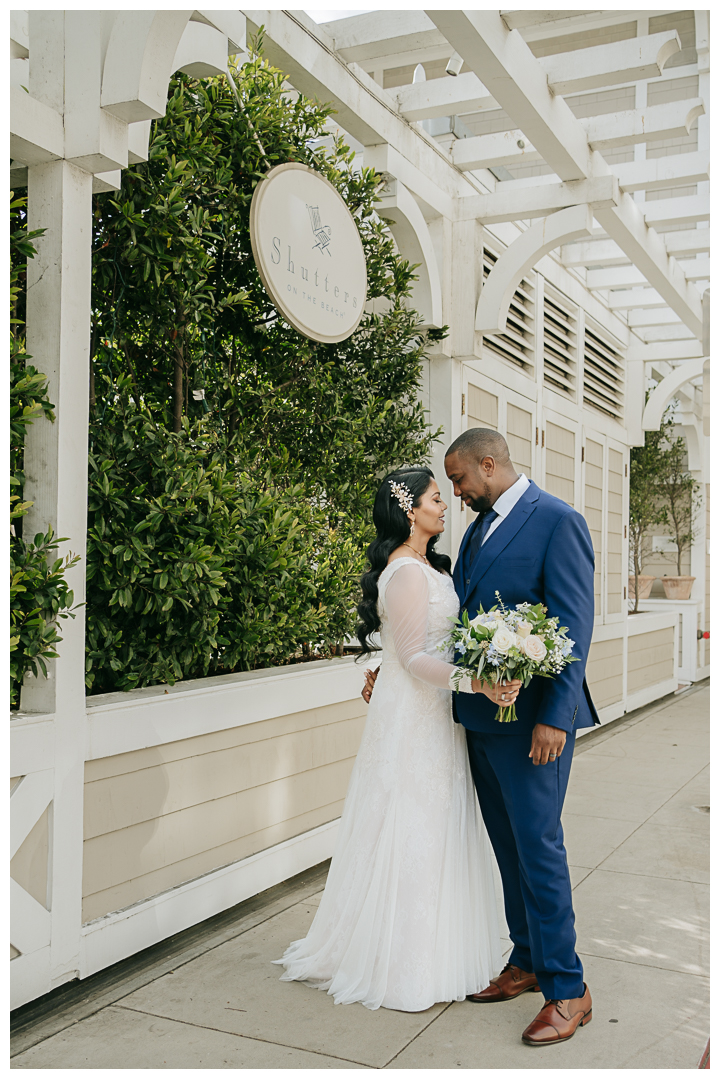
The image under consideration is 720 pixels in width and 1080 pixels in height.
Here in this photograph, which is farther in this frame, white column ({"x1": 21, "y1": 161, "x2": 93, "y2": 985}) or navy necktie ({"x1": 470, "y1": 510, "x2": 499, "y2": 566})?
navy necktie ({"x1": 470, "y1": 510, "x2": 499, "y2": 566})

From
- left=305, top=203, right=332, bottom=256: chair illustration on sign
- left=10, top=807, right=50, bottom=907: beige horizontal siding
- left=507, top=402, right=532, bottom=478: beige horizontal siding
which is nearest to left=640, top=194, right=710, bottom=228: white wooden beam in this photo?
left=507, top=402, right=532, bottom=478: beige horizontal siding

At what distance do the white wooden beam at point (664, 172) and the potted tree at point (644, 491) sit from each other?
5525 millimetres

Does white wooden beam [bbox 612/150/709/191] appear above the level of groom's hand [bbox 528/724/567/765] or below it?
above

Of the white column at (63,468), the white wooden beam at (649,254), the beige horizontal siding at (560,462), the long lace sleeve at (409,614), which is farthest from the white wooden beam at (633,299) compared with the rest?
the white column at (63,468)

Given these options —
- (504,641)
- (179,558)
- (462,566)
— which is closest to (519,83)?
(462,566)

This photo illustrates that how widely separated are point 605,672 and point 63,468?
610 cm

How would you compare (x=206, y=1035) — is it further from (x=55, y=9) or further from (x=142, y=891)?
(x=55, y=9)

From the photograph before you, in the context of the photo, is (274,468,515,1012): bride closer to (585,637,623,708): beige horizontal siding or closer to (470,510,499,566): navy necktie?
(470,510,499,566): navy necktie

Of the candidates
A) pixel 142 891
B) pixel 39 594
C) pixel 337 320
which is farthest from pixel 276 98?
pixel 142 891

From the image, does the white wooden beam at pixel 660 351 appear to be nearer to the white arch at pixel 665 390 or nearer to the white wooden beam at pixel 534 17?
the white arch at pixel 665 390

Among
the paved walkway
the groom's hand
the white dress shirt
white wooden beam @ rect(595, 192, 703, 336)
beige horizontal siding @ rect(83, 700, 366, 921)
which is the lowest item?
the paved walkway

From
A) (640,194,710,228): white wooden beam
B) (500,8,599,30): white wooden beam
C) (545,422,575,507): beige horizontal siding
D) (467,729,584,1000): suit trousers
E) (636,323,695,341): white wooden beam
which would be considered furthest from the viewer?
(636,323,695,341): white wooden beam

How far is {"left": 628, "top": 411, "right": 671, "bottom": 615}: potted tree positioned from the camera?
35.5ft

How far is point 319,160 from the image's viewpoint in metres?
3.89
